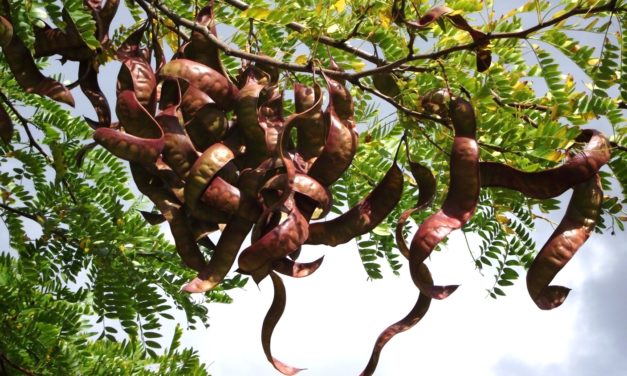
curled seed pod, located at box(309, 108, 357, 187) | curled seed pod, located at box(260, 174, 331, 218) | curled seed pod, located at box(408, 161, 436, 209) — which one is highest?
curled seed pod, located at box(408, 161, 436, 209)

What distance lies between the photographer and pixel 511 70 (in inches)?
127

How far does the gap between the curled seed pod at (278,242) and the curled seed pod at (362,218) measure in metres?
0.17

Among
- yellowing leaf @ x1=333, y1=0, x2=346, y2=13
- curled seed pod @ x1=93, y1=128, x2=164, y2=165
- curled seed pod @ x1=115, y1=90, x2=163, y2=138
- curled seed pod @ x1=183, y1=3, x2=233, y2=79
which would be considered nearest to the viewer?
curled seed pod @ x1=93, y1=128, x2=164, y2=165

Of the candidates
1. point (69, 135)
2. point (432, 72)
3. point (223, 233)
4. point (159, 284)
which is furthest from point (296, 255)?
point (69, 135)

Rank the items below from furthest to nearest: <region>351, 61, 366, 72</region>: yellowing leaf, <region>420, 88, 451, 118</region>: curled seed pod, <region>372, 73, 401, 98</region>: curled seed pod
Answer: <region>351, 61, 366, 72</region>: yellowing leaf
<region>372, 73, 401, 98</region>: curled seed pod
<region>420, 88, 451, 118</region>: curled seed pod

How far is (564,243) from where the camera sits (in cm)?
247

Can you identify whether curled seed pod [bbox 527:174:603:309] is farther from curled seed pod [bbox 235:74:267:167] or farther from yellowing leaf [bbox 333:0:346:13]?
yellowing leaf [bbox 333:0:346:13]

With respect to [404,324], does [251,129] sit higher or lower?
higher

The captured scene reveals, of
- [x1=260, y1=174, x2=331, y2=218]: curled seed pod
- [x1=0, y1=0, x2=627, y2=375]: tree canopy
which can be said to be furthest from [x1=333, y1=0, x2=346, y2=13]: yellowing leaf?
[x1=260, y1=174, x2=331, y2=218]: curled seed pod

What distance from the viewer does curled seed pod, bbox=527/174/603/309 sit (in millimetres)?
2469

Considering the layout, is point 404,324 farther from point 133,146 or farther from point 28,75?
point 28,75

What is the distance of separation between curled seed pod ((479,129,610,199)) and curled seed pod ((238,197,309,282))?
1.79ft

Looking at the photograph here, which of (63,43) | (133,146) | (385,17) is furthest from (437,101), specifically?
(63,43)

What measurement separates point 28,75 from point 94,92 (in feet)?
0.72
